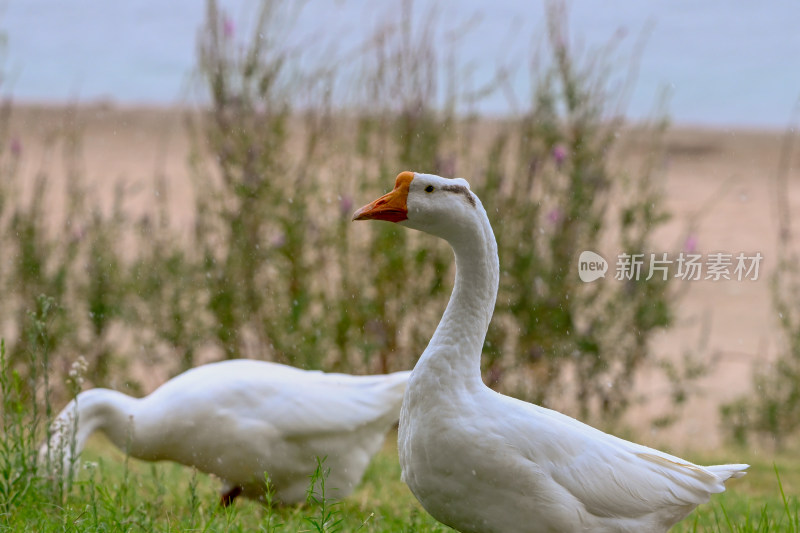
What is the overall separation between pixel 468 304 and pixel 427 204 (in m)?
0.32

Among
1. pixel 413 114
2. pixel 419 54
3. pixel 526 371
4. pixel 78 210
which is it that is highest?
pixel 419 54

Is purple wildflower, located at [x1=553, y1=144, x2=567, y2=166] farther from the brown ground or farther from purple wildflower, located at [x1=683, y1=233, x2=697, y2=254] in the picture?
purple wildflower, located at [x1=683, y1=233, x2=697, y2=254]

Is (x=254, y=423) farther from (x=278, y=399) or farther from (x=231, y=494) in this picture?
(x=231, y=494)

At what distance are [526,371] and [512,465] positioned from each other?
4.31 meters

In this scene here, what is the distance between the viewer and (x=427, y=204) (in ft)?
8.87

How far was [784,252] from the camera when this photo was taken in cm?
724

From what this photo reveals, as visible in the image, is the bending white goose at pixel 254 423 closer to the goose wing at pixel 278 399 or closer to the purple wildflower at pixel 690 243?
the goose wing at pixel 278 399

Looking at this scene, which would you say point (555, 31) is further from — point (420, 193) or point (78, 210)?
point (420, 193)

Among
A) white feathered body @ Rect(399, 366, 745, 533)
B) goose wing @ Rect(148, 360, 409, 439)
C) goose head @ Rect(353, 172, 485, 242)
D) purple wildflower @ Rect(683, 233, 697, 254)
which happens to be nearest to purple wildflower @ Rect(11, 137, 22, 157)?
goose wing @ Rect(148, 360, 409, 439)

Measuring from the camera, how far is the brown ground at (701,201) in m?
8.66

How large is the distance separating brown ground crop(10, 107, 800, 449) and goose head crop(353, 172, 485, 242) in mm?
4475

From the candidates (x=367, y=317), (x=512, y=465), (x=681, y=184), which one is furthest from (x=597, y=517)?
(x=681, y=184)

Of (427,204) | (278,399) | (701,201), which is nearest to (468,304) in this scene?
(427,204)

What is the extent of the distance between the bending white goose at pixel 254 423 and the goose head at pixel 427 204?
1.57 meters
